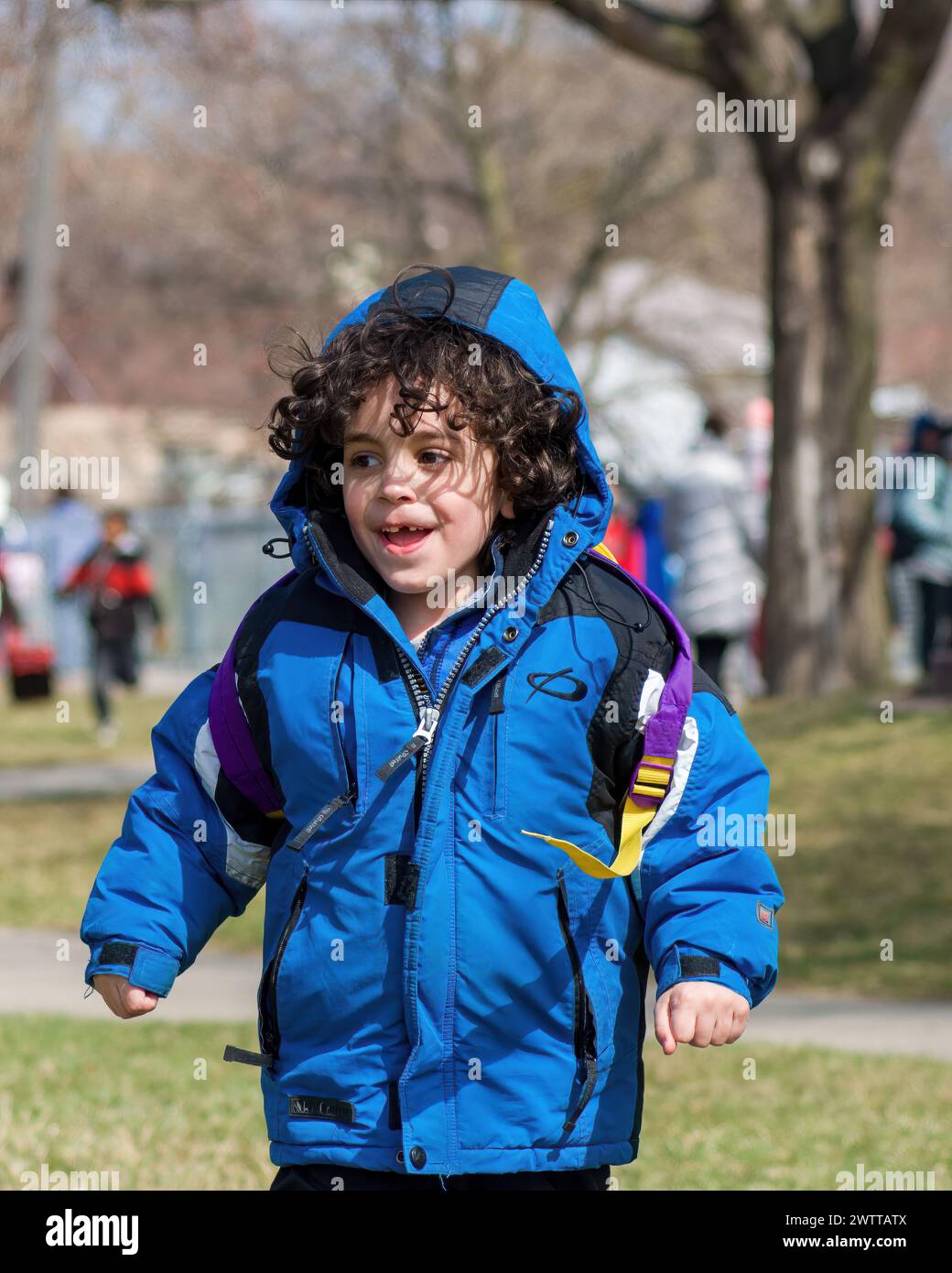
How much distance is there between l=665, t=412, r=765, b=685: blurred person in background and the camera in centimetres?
1186

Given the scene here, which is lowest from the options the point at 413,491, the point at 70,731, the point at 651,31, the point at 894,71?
the point at 70,731

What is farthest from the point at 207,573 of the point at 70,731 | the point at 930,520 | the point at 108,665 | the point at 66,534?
the point at 930,520

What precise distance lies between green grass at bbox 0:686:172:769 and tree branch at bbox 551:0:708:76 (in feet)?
17.4

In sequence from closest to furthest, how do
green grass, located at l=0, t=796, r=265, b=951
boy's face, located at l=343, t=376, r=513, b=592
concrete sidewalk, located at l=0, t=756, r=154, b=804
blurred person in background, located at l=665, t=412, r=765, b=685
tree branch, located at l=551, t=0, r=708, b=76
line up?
boy's face, located at l=343, t=376, r=513, b=592
green grass, located at l=0, t=796, r=265, b=951
blurred person in background, located at l=665, t=412, r=765, b=685
concrete sidewalk, located at l=0, t=756, r=154, b=804
tree branch, located at l=551, t=0, r=708, b=76

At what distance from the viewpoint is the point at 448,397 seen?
3.04 m

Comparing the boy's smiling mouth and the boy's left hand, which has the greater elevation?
the boy's smiling mouth

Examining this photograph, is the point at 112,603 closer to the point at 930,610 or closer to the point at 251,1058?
the point at 930,610

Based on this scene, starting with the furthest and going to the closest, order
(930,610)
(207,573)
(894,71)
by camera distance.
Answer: (207,573)
(930,610)
(894,71)

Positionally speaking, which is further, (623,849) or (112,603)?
(112,603)

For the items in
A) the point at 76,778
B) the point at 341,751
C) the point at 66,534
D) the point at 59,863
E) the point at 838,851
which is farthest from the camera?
the point at 66,534

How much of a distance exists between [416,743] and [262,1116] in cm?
265

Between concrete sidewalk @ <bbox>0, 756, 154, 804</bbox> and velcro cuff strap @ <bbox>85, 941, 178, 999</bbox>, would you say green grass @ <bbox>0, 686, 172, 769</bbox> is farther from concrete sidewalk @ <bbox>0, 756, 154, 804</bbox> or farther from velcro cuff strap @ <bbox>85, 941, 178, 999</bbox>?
velcro cuff strap @ <bbox>85, 941, 178, 999</bbox>

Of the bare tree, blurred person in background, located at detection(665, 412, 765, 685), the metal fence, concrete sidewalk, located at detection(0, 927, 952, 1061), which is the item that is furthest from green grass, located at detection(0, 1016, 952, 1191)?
the metal fence
